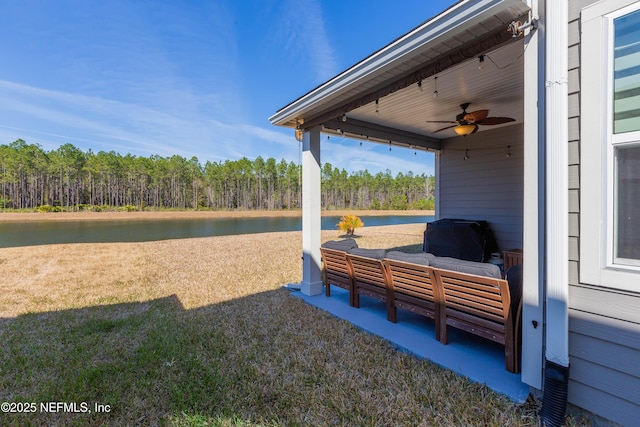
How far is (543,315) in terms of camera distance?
1.66 m

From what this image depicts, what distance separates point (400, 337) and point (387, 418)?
104 cm

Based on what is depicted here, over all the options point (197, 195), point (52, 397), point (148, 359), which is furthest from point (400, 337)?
point (197, 195)

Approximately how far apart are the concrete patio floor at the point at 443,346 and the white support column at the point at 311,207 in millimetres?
486

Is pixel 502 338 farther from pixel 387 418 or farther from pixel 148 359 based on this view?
pixel 148 359

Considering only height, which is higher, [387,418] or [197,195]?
[197,195]

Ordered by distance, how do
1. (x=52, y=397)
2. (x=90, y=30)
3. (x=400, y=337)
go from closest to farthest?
1. (x=52, y=397)
2. (x=400, y=337)
3. (x=90, y=30)

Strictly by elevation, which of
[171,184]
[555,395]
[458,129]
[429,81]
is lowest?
[555,395]

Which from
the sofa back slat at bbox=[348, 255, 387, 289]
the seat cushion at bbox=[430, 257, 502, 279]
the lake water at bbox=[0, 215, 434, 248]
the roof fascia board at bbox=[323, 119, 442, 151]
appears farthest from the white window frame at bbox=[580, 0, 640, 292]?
the lake water at bbox=[0, 215, 434, 248]

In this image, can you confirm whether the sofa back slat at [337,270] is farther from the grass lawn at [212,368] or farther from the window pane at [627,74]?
the window pane at [627,74]

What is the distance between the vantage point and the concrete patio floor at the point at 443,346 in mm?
1925

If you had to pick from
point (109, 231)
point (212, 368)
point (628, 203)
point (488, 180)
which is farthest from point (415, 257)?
point (109, 231)

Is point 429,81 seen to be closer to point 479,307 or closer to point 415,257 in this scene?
point 415,257

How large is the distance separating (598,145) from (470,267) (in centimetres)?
106

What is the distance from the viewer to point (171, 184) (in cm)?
4312
